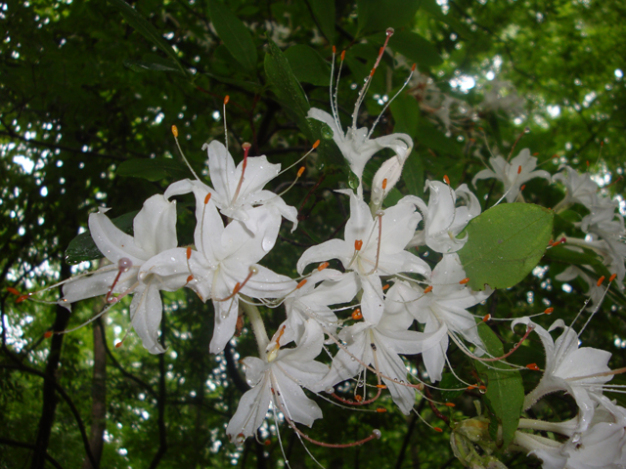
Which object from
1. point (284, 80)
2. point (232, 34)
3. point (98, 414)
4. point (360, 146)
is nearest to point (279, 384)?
point (360, 146)

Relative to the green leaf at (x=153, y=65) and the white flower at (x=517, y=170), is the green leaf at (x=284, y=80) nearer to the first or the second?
the green leaf at (x=153, y=65)

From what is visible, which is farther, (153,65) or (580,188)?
(580,188)

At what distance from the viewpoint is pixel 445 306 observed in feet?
3.79

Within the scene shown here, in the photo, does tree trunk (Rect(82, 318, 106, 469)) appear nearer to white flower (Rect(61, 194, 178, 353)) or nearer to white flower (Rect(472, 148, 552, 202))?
white flower (Rect(61, 194, 178, 353))

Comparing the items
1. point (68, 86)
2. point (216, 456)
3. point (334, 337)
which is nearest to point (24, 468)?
point (216, 456)

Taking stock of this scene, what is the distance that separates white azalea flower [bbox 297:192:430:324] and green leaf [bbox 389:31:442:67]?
68 centimetres

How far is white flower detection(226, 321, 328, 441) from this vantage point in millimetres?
1050

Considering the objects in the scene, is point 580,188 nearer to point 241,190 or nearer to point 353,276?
point 353,276

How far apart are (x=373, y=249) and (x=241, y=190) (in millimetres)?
369

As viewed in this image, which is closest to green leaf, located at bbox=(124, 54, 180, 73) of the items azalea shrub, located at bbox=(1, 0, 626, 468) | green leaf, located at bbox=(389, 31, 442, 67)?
azalea shrub, located at bbox=(1, 0, 626, 468)

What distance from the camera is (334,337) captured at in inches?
41.5

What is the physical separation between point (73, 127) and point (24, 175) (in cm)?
42

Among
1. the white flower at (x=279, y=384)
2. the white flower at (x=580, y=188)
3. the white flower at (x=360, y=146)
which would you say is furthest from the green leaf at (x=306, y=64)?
the white flower at (x=580, y=188)

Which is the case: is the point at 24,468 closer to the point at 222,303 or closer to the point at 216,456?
the point at 216,456
